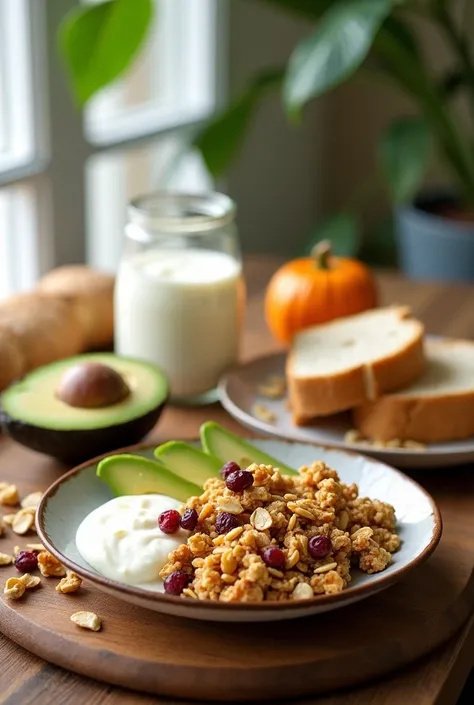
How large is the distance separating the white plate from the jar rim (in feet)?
0.67

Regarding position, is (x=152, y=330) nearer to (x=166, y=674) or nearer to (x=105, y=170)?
(x=166, y=674)

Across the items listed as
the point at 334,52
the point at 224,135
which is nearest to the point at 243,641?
the point at 334,52

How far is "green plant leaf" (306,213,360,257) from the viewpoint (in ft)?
8.23

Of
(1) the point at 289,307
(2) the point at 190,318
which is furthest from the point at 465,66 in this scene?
(2) the point at 190,318

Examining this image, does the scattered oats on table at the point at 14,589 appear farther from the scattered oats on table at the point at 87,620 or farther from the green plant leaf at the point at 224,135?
the green plant leaf at the point at 224,135

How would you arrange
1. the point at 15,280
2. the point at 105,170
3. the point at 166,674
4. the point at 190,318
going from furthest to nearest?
the point at 105,170, the point at 15,280, the point at 190,318, the point at 166,674

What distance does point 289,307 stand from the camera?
1.51 m

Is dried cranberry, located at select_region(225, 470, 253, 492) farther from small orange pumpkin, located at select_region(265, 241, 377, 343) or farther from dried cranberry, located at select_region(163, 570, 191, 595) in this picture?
small orange pumpkin, located at select_region(265, 241, 377, 343)

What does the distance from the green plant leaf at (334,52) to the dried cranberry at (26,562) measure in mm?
1120

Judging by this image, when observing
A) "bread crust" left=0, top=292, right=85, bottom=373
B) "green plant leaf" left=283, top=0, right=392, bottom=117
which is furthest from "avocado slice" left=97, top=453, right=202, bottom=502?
"green plant leaf" left=283, top=0, right=392, bottom=117

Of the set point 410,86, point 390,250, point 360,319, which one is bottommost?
point 390,250

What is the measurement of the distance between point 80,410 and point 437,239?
155 centimetres

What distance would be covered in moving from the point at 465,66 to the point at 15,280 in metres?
1.18

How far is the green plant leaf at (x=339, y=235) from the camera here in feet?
8.23
